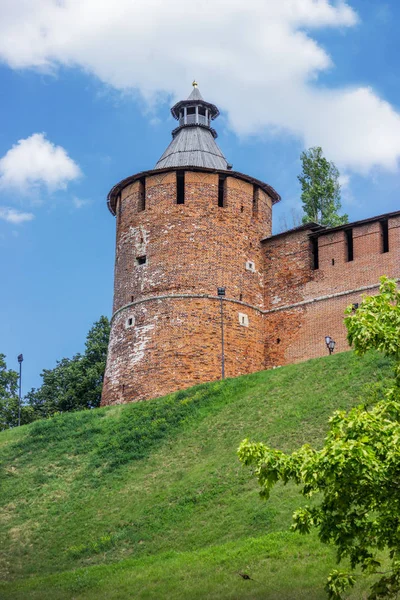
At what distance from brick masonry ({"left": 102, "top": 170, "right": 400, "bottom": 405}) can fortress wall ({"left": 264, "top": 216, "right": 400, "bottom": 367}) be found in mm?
39

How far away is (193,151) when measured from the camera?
39469mm

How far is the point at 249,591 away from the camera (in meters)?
16.2

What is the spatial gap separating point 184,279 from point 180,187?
414 centimetres

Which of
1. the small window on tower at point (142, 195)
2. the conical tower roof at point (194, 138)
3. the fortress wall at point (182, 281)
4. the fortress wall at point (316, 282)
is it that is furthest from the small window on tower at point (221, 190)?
the small window on tower at point (142, 195)

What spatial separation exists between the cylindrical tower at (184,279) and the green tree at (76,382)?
7.69 meters

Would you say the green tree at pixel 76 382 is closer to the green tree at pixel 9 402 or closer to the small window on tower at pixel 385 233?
the green tree at pixel 9 402

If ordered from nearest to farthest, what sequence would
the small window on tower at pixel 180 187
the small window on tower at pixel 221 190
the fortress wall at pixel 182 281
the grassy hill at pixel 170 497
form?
the grassy hill at pixel 170 497
the fortress wall at pixel 182 281
the small window on tower at pixel 180 187
the small window on tower at pixel 221 190

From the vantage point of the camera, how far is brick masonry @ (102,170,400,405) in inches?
1335

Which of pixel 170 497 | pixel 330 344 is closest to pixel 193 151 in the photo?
pixel 330 344

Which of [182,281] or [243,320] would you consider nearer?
[182,281]

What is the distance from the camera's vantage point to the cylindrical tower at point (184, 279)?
34.1m

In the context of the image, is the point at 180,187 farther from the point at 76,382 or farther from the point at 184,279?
the point at 76,382

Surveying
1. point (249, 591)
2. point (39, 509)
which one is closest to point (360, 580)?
point (249, 591)

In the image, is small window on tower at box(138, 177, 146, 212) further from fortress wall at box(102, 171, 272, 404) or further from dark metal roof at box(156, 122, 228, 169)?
dark metal roof at box(156, 122, 228, 169)
